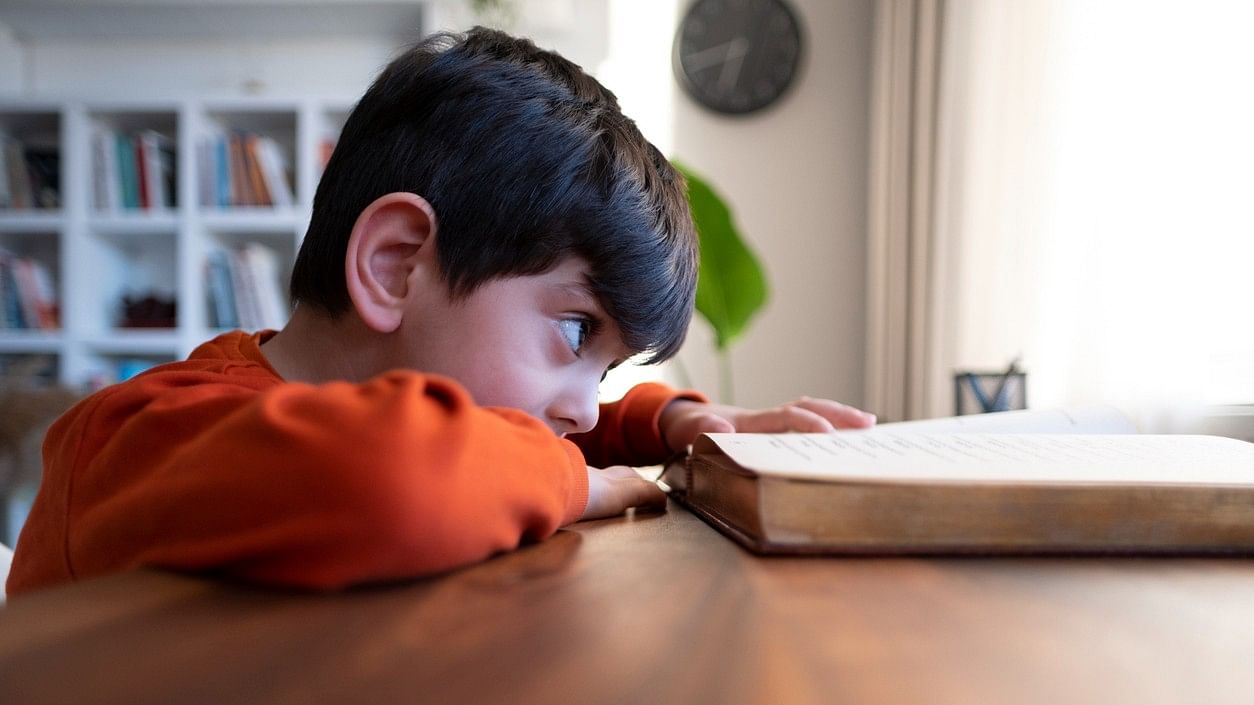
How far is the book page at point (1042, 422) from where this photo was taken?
2.62 ft

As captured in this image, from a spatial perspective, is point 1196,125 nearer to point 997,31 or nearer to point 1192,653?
point 997,31

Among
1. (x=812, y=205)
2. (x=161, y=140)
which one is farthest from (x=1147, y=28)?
(x=161, y=140)

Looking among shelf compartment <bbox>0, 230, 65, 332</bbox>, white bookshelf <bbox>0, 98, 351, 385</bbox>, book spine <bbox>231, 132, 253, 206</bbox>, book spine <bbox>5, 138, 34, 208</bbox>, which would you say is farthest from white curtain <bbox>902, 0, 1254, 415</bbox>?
book spine <bbox>5, 138, 34, 208</bbox>

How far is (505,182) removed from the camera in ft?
2.21

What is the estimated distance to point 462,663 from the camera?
235 millimetres

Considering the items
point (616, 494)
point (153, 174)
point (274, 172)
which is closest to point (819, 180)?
point (274, 172)

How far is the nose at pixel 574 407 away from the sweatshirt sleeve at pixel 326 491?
0.29 m

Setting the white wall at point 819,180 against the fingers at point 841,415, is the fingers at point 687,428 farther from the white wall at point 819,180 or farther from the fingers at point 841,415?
the white wall at point 819,180

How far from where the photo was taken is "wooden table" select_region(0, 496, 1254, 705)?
219mm

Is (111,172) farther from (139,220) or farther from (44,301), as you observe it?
(44,301)

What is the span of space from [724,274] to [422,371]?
1.42 m

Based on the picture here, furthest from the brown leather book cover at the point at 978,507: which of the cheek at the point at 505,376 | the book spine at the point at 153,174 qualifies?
the book spine at the point at 153,174

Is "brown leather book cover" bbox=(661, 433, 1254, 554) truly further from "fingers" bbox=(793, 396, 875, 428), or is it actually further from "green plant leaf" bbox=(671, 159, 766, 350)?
"green plant leaf" bbox=(671, 159, 766, 350)

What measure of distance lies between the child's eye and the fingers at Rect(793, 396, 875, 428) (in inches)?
13.2
